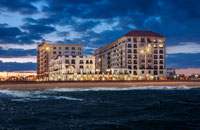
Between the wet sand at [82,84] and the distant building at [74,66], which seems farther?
the distant building at [74,66]

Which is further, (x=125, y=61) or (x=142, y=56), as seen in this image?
(x=142, y=56)

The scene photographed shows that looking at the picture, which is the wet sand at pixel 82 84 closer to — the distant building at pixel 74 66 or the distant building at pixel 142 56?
the distant building at pixel 74 66

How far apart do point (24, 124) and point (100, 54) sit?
173m

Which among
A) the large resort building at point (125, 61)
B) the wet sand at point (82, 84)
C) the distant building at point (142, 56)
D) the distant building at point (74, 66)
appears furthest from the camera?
the distant building at point (142, 56)

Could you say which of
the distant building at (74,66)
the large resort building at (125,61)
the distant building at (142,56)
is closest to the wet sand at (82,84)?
the large resort building at (125,61)

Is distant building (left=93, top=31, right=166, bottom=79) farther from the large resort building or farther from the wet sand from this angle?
the wet sand

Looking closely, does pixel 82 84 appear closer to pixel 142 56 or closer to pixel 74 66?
pixel 74 66

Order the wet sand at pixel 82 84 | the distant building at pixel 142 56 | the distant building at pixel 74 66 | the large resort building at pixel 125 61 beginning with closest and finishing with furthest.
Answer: the wet sand at pixel 82 84, the distant building at pixel 74 66, the large resort building at pixel 125 61, the distant building at pixel 142 56

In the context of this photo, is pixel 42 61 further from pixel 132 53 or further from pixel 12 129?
pixel 12 129

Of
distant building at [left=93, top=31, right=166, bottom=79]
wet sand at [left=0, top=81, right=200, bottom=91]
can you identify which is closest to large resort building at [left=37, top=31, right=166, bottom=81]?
distant building at [left=93, top=31, right=166, bottom=79]

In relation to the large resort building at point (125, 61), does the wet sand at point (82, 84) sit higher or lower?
lower

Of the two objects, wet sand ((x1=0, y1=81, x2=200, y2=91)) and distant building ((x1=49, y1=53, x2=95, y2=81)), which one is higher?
distant building ((x1=49, y1=53, x2=95, y2=81))

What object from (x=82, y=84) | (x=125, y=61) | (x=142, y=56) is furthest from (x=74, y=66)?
(x=142, y=56)

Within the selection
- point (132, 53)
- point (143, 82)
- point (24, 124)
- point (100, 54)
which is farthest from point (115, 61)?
point (24, 124)
